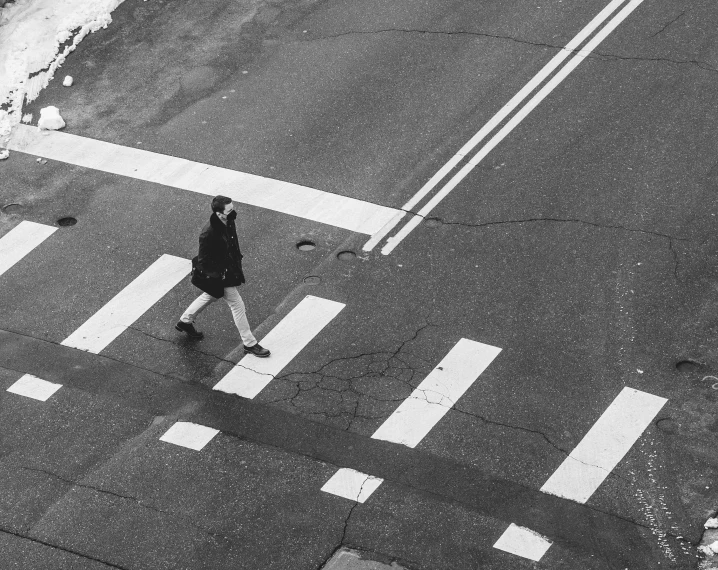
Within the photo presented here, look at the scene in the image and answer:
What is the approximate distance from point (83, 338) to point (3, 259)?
191 cm

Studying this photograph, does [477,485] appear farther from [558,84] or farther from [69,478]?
[558,84]

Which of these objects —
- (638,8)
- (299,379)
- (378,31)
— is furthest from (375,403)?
(638,8)

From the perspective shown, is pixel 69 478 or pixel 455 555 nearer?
pixel 455 555

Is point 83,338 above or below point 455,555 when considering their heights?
above

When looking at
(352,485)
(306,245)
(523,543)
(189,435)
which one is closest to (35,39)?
(306,245)

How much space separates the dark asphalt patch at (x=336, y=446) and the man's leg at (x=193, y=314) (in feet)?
2.11

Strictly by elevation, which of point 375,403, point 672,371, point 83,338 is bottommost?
point 672,371

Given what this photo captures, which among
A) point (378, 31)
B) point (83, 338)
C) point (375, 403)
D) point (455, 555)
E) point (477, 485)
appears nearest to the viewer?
point (455, 555)

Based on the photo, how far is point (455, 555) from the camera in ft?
31.7

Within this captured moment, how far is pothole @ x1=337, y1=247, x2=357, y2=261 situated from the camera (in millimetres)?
13102

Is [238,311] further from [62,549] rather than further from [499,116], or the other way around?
[499,116]

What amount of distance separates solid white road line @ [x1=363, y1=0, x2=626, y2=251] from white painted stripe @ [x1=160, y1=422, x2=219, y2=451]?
3270 millimetres

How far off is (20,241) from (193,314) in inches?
117

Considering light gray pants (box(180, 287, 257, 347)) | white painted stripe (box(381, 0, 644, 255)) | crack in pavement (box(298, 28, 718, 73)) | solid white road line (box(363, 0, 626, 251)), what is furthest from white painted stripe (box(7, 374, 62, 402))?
crack in pavement (box(298, 28, 718, 73))
